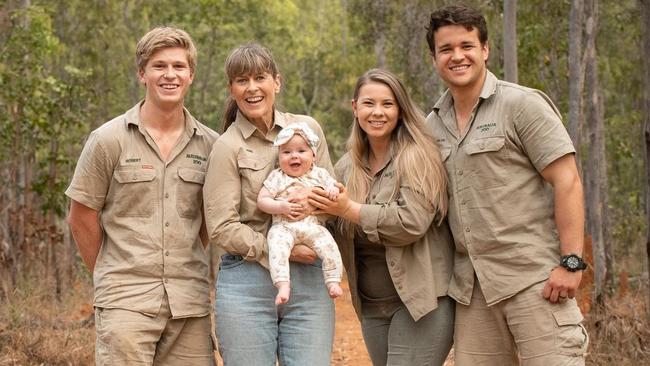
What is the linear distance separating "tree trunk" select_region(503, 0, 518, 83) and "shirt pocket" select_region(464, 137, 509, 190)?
6190 mm

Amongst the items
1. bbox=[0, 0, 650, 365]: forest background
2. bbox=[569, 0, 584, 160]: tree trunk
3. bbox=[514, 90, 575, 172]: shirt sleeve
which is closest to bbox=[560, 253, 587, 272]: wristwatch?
bbox=[514, 90, 575, 172]: shirt sleeve

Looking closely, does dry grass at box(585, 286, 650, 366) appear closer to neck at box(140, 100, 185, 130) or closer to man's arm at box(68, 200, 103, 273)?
neck at box(140, 100, 185, 130)

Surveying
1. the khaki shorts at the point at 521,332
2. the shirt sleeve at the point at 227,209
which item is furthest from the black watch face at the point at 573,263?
the shirt sleeve at the point at 227,209

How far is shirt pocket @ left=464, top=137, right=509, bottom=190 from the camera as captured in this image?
4668mm

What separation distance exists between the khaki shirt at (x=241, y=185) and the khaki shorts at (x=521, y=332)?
1113 millimetres

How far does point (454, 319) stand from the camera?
4.94 meters

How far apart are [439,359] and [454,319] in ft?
0.75

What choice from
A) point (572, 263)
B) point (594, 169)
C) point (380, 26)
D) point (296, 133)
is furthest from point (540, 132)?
point (380, 26)

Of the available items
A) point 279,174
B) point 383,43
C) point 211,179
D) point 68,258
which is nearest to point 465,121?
point 279,174

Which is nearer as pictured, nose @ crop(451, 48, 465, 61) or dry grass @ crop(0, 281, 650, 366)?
nose @ crop(451, 48, 465, 61)

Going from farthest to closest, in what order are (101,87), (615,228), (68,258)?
(615,228)
(101,87)
(68,258)

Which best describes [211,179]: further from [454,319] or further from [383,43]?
[383,43]

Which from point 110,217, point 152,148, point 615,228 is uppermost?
point 152,148

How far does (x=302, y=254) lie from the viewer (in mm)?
4680
